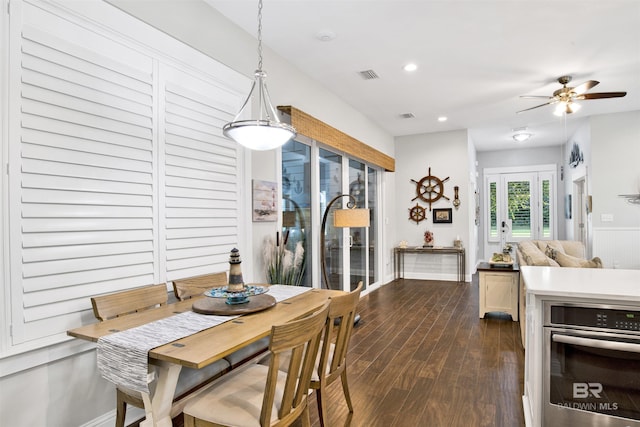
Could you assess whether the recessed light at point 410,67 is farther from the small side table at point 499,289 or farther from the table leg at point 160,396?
the table leg at point 160,396

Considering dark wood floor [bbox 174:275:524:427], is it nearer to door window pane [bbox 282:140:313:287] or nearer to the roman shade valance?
door window pane [bbox 282:140:313:287]

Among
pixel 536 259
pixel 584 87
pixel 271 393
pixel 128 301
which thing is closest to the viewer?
pixel 271 393

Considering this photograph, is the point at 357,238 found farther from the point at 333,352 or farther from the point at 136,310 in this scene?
the point at 136,310

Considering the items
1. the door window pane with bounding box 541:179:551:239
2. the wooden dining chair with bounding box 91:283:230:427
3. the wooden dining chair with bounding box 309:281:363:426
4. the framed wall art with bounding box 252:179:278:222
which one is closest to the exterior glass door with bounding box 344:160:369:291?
the framed wall art with bounding box 252:179:278:222

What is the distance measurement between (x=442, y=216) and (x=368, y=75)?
13.0 feet

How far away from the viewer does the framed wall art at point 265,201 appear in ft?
11.3

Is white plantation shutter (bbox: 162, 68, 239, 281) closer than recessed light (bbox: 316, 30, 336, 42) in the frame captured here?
Yes

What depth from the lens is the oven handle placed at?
173cm

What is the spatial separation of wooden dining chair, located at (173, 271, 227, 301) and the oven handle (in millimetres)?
2216

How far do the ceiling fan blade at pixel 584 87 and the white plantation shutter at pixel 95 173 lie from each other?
163 inches

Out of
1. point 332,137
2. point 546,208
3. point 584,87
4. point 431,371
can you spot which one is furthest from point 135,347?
point 546,208

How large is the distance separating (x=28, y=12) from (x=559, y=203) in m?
10.6

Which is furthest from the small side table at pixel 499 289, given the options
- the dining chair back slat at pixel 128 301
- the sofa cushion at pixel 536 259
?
the dining chair back slat at pixel 128 301

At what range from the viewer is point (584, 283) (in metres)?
2.05
